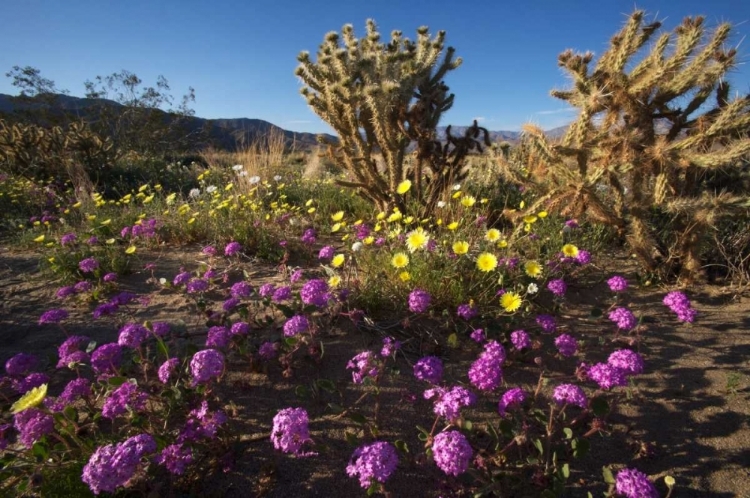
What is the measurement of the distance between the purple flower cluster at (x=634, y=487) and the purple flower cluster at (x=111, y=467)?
1.77 m

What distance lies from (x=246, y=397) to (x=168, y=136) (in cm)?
2063

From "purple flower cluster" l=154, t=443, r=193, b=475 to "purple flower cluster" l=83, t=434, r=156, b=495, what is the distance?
0.51ft

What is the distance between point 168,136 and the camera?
1919 centimetres

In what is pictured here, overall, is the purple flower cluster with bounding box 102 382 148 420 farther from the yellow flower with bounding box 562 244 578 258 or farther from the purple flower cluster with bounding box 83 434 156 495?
the yellow flower with bounding box 562 244 578 258

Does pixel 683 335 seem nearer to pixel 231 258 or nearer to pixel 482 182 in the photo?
pixel 482 182

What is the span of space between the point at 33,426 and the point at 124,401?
340 mm

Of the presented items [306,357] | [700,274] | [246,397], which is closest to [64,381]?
[246,397]

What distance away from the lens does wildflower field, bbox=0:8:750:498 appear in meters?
1.66

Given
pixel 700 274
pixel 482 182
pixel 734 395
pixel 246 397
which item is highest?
pixel 482 182

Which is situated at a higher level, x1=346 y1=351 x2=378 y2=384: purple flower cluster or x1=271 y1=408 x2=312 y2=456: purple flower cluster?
x1=346 y1=351 x2=378 y2=384: purple flower cluster

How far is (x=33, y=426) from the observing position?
165cm

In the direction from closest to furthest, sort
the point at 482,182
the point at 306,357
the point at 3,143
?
the point at 306,357 < the point at 482,182 < the point at 3,143

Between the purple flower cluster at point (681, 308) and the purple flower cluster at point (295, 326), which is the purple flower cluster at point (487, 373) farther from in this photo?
the purple flower cluster at point (681, 308)

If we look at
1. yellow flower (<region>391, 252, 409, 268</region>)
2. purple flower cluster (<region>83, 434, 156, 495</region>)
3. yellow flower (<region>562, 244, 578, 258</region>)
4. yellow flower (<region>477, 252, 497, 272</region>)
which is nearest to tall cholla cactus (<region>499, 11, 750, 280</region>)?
yellow flower (<region>562, 244, 578, 258</region>)
